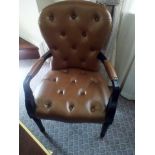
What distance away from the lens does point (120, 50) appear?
167 cm

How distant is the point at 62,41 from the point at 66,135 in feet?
2.33

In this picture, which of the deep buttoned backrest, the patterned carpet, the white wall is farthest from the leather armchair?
the white wall

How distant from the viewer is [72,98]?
1184 mm

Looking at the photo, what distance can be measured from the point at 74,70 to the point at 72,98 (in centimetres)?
29

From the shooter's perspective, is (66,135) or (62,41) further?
(66,135)

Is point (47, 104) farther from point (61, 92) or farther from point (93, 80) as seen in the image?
point (93, 80)

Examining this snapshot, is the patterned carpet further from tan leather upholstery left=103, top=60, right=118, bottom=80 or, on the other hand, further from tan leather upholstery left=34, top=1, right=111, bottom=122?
tan leather upholstery left=103, top=60, right=118, bottom=80

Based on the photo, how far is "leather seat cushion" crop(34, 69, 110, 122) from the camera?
3.68ft

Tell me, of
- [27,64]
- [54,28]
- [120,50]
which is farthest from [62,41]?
[27,64]

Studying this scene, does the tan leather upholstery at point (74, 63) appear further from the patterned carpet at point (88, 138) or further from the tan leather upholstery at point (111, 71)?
the patterned carpet at point (88, 138)

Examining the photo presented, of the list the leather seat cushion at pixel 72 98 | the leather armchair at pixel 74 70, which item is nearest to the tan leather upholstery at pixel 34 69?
the leather armchair at pixel 74 70
